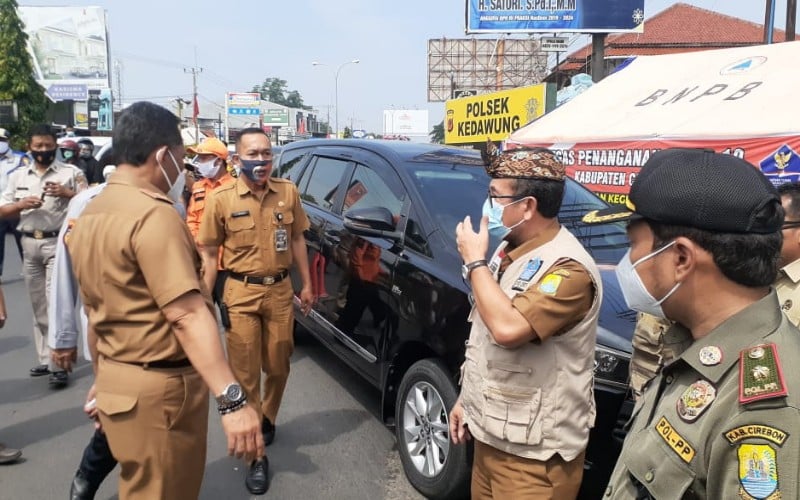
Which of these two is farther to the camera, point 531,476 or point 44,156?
point 44,156

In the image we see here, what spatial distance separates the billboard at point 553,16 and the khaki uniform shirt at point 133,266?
1583 cm

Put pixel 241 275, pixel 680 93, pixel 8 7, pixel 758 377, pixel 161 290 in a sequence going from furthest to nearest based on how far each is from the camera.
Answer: pixel 8 7
pixel 680 93
pixel 241 275
pixel 161 290
pixel 758 377

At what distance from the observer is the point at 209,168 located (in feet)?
16.8

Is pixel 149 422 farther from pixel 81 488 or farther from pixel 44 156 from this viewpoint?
pixel 44 156

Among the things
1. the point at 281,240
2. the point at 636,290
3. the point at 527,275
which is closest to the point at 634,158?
the point at 281,240

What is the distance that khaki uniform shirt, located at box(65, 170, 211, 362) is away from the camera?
177cm

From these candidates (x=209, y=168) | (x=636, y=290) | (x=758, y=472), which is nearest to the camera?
(x=758, y=472)

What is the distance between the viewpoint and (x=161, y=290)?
1.77m

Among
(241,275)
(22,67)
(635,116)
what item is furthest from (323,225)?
(22,67)

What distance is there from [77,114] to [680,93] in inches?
1559

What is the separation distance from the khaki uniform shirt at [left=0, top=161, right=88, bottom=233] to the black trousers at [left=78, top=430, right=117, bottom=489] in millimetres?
2573

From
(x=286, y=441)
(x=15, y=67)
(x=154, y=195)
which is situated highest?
(x=15, y=67)

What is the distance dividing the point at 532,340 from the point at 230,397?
3.13ft

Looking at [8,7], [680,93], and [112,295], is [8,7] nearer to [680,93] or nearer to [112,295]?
[680,93]
